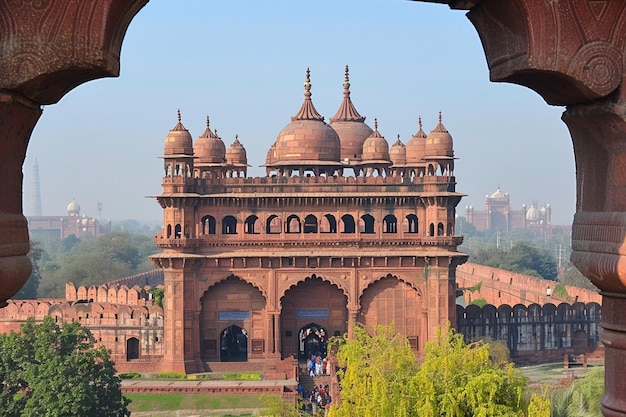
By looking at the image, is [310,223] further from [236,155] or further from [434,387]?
[434,387]

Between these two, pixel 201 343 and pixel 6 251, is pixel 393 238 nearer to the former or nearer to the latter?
pixel 201 343

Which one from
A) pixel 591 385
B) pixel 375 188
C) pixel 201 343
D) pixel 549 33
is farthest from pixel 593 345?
pixel 549 33

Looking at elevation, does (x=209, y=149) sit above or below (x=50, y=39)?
above

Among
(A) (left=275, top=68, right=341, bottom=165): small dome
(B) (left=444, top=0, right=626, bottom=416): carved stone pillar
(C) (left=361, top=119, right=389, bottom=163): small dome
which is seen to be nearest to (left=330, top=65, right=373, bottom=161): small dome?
(C) (left=361, top=119, right=389, bottom=163): small dome

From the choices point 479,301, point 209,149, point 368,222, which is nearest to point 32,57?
point 368,222

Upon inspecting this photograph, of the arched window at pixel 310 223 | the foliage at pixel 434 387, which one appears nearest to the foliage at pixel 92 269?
the arched window at pixel 310 223
